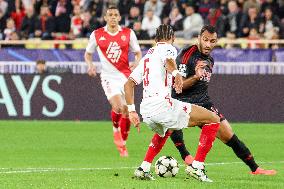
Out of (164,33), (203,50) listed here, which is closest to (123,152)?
(203,50)

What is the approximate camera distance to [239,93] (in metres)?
22.7

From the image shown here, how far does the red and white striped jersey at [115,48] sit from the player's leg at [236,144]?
430 centimetres

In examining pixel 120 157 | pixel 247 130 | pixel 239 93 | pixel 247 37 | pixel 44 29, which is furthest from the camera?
pixel 44 29

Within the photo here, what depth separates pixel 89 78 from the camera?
23.3 metres

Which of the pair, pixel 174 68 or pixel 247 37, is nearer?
pixel 174 68

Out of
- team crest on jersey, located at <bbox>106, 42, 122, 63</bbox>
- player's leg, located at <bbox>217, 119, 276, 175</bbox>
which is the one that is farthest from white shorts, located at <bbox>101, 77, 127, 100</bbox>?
player's leg, located at <bbox>217, 119, 276, 175</bbox>

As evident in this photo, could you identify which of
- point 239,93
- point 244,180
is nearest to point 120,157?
point 244,180

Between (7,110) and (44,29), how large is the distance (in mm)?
4579

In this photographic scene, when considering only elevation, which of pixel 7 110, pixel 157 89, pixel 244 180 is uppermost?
pixel 157 89

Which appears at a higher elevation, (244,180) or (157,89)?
(157,89)

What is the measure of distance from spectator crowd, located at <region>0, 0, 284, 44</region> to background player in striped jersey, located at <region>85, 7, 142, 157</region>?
8552mm

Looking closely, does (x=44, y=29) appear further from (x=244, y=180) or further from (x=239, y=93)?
(x=244, y=180)

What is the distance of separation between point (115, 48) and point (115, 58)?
0.18 meters

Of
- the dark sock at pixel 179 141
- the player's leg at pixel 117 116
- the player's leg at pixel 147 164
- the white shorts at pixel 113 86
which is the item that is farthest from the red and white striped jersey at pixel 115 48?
the player's leg at pixel 147 164
